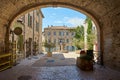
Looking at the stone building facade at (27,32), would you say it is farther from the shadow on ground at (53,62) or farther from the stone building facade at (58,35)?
the stone building facade at (58,35)

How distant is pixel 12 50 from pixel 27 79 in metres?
5.55

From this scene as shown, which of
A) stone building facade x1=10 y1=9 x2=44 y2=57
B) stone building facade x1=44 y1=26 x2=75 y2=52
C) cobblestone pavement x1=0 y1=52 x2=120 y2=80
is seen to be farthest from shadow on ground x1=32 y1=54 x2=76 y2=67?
stone building facade x1=44 y1=26 x2=75 y2=52

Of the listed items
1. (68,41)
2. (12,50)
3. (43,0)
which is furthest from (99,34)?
(68,41)

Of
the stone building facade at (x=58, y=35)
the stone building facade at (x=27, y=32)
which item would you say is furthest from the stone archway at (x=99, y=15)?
the stone building facade at (x=58, y=35)

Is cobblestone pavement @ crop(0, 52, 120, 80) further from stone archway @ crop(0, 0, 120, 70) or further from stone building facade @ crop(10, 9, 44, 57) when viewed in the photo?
stone building facade @ crop(10, 9, 44, 57)

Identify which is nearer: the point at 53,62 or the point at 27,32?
the point at 53,62

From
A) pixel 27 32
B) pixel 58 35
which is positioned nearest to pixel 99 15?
pixel 27 32

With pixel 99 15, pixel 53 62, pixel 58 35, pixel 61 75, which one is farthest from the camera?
pixel 58 35

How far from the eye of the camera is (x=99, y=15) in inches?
463

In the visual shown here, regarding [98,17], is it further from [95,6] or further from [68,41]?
[68,41]

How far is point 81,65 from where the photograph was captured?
10359mm

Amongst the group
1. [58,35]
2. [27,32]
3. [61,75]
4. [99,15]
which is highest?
[58,35]

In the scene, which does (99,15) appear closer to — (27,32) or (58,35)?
(27,32)

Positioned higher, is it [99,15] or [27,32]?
[99,15]
